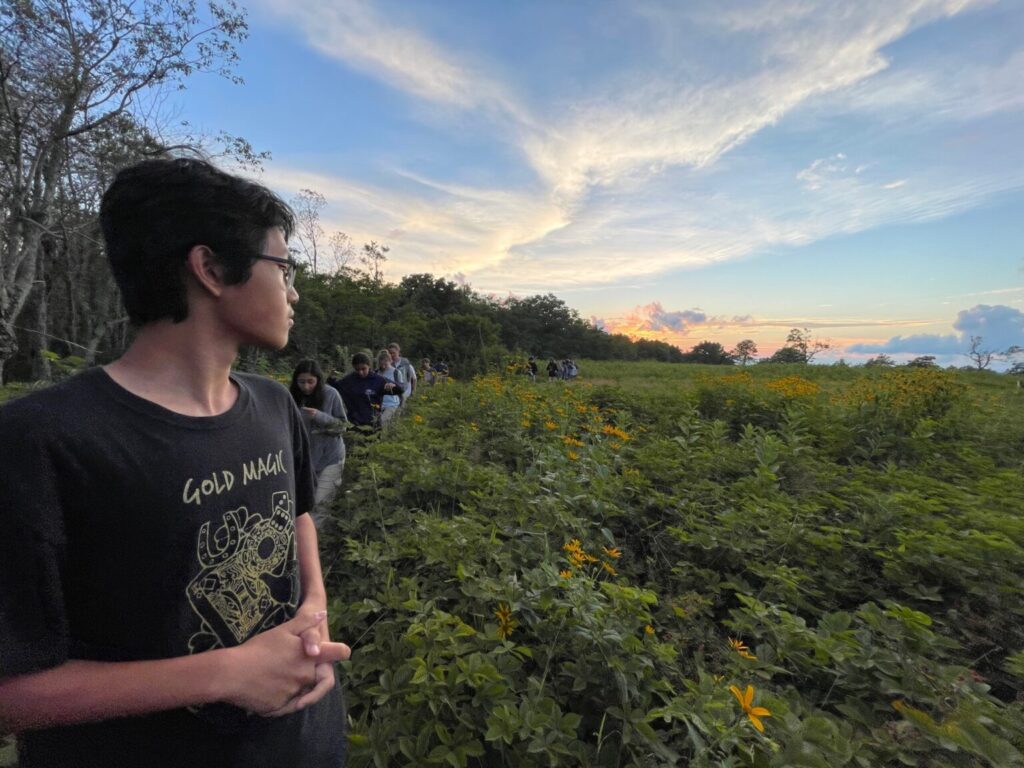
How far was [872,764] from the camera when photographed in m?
1.21

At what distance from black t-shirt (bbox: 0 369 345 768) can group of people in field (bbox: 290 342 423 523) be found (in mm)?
1389

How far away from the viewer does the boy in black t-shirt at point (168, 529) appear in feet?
1.92

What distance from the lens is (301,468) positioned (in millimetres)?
1106

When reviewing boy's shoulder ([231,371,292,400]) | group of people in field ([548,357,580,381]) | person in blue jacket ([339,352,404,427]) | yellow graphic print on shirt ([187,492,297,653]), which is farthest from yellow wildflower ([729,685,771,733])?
group of people in field ([548,357,580,381])

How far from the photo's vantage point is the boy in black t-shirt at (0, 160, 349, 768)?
23.0 inches

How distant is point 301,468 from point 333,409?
3263mm

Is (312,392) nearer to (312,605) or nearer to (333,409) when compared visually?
(333,409)

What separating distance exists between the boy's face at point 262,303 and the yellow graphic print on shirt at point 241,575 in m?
0.31

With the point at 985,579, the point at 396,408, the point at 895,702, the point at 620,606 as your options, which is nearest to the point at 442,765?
the point at 620,606

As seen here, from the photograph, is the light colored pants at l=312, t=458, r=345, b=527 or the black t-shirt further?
the light colored pants at l=312, t=458, r=345, b=527

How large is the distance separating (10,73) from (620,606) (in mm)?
10782

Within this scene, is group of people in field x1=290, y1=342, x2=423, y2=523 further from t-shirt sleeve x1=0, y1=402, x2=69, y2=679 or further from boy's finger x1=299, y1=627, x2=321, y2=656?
t-shirt sleeve x1=0, y1=402, x2=69, y2=679

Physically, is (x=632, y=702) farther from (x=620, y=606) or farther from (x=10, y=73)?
(x=10, y=73)

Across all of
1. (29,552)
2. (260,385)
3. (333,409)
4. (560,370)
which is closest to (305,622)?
(29,552)
